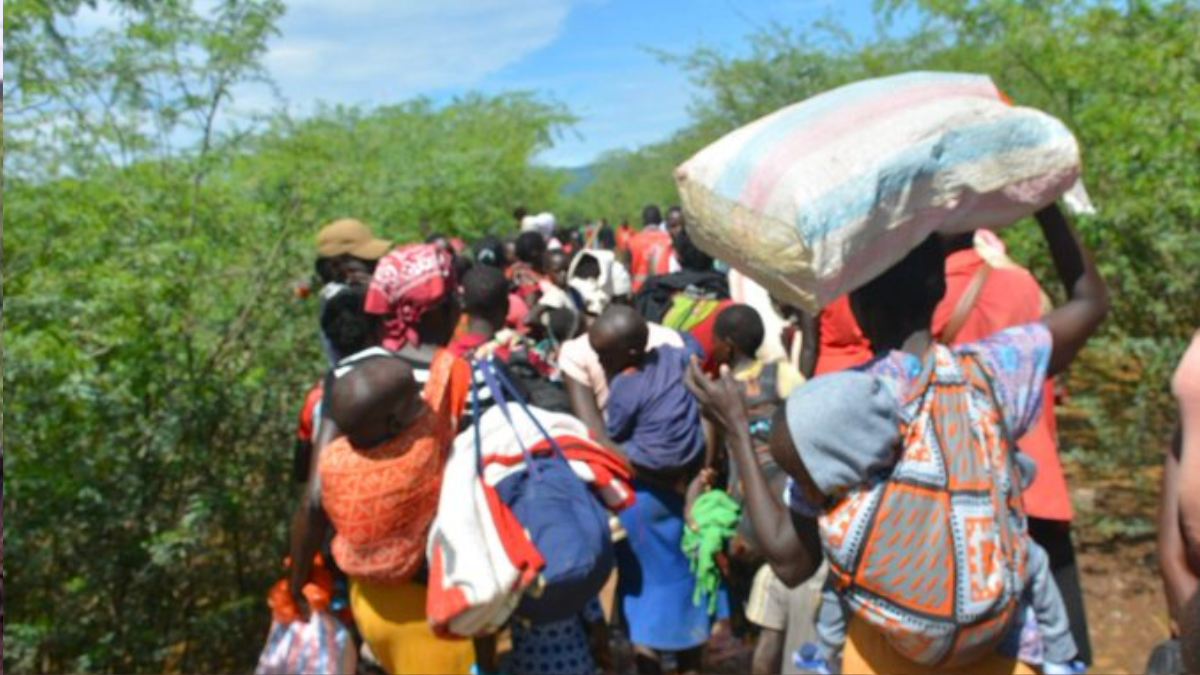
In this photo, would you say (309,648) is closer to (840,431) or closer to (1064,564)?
(840,431)

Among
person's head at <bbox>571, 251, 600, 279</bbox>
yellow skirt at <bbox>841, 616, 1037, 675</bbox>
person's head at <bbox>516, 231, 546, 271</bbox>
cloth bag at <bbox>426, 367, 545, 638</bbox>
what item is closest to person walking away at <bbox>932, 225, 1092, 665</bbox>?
yellow skirt at <bbox>841, 616, 1037, 675</bbox>

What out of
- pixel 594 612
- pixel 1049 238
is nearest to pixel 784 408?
pixel 1049 238

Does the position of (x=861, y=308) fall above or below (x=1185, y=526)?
above

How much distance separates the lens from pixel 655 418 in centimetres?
389

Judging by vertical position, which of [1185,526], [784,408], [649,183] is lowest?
[649,183]

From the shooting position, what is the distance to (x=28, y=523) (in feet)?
12.9

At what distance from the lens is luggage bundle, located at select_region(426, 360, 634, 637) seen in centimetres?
253

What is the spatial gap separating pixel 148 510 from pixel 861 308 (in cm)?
358

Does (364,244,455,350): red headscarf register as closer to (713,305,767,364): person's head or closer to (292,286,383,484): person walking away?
(292,286,383,484): person walking away

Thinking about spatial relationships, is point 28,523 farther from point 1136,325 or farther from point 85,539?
point 1136,325

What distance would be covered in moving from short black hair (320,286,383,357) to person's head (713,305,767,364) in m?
1.36

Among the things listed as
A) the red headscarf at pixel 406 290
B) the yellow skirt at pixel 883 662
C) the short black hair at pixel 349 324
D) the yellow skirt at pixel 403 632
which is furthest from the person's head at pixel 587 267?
the yellow skirt at pixel 883 662

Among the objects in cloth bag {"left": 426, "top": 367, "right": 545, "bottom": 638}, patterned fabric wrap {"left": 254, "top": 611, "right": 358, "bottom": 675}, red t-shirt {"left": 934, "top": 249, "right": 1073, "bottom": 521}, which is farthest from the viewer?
patterned fabric wrap {"left": 254, "top": 611, "right": 358, "bottom": 675}

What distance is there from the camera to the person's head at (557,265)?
25.2 feet
